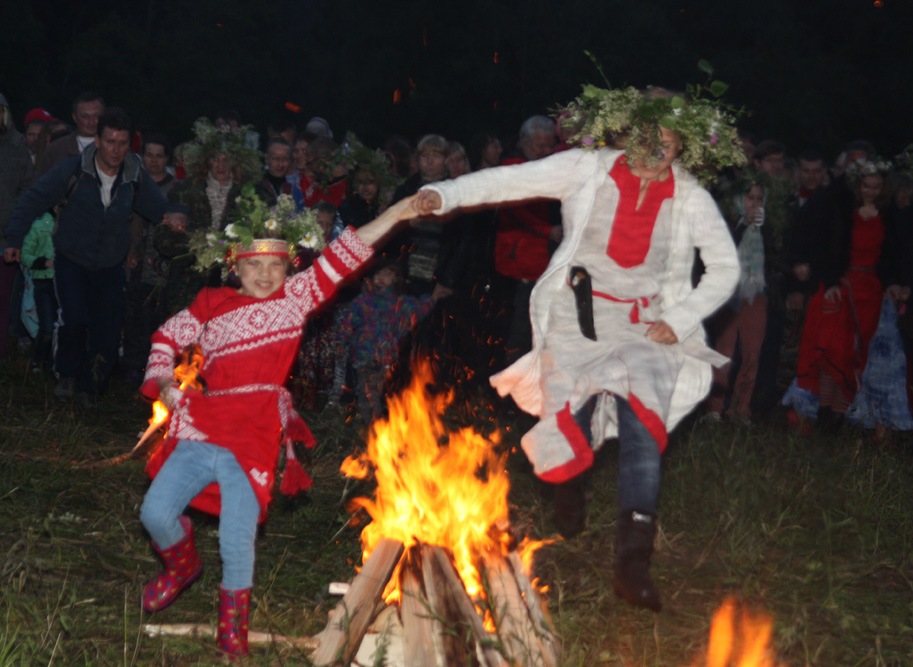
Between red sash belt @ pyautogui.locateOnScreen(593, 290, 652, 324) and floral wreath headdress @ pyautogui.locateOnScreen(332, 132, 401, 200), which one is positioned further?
floral wreath headdress @ pyautogui.locateOnScreen(332, 132, 401, 200)

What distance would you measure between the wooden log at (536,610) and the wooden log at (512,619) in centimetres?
2

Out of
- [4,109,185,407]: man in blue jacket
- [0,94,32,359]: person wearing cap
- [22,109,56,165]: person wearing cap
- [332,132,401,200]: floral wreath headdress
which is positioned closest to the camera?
[4,109,185,407]: man in blue jacket

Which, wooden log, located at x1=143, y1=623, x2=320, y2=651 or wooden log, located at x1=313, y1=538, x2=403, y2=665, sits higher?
wooden log, located at x1=313, y1=538, x2=403, y2=665

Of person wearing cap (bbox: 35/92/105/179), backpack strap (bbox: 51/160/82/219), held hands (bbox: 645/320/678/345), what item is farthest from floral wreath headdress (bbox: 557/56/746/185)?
person wearing cap (bbox: 35/92/105/179)

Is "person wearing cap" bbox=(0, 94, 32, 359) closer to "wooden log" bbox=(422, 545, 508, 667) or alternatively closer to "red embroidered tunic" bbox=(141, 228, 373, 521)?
"red embroidered tunic" bbox=(141, 228, 373, 521)

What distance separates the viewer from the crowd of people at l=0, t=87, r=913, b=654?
6168 millimetres

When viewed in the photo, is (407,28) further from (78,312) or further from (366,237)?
(366,237)

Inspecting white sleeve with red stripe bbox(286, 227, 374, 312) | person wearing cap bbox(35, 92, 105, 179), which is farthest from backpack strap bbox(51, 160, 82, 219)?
white sleeve with red stripe bbox(286, 227, 374, 312)

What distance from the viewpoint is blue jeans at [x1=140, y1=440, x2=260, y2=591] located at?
199 inches

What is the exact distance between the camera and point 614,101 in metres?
6.16

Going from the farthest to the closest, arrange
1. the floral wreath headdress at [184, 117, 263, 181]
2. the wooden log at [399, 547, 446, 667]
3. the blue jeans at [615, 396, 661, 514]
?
the floral wreath headdress at [184, 117, 263, 181] → the blue jeans at [615, 396, 661, 514] → the wooden log at [399, 547, 446, 667]

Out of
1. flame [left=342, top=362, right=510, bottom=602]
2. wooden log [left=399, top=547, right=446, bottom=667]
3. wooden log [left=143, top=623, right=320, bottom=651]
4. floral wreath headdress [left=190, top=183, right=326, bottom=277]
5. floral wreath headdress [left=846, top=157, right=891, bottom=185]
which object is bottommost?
wooden log [left=143, top=623, right=320, bottom=651]

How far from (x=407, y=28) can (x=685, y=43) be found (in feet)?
24.8

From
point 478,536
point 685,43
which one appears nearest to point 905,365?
point 478,536
